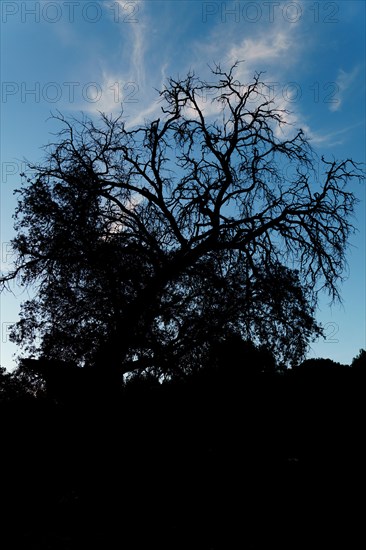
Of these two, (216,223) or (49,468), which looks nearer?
(49,468)

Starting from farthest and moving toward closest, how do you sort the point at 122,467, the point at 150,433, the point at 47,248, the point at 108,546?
A: the point at 47,248
the point at 150,433
the point at 122,467
the point at 108,546

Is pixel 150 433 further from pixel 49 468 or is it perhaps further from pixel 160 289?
pixel 160 289

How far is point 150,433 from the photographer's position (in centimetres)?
1116

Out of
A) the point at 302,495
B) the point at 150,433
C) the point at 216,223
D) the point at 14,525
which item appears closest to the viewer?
the point at 14,525

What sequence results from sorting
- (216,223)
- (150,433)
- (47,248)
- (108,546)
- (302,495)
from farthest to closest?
1. (216,223)
2. (47,248)
3. (150,433)
4. (302,495)
5. (108,546)

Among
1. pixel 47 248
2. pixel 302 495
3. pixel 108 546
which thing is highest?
pixel 47 248

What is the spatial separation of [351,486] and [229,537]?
106 inches

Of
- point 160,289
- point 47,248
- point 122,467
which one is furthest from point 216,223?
point 122,467

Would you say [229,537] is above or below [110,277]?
below

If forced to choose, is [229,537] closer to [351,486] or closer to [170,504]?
[170,504]

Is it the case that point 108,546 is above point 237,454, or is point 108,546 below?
below

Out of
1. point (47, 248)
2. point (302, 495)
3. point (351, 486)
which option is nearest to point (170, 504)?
point (302, 495)

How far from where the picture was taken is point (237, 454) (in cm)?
962

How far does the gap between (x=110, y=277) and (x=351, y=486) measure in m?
8.53
